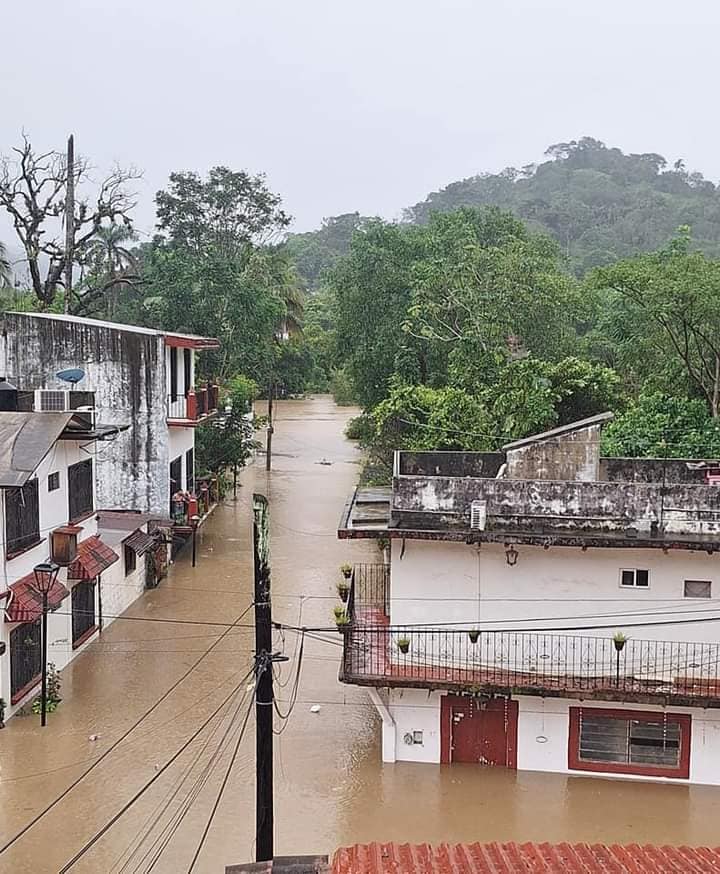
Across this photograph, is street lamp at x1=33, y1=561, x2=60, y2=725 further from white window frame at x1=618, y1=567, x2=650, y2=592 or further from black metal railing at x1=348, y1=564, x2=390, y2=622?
white window frame at x1=618, y1=567, x2=650, y2=592

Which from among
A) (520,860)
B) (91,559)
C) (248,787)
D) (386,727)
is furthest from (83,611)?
(520,860)

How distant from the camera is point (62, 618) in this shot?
1706 cm

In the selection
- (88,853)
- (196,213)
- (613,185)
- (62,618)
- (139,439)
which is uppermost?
(613,185)

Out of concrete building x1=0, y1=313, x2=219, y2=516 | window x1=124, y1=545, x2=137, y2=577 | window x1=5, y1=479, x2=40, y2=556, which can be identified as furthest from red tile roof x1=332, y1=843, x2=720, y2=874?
concrete building x1=0, y1=313, x2=219, y2=516

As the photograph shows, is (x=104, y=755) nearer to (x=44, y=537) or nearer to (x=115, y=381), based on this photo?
(x=44, y=537)

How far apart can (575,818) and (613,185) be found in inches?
4400

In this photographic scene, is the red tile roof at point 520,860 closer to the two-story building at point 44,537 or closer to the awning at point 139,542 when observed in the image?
the two-story building at point 44,537

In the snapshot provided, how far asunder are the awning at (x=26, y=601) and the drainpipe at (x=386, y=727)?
5187 millimetres

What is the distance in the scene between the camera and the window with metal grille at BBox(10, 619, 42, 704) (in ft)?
48.8

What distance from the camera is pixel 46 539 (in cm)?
1599

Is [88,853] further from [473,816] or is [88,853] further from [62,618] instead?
[62,618]

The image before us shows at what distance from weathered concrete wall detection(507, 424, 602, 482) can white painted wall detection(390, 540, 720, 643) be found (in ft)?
7.39

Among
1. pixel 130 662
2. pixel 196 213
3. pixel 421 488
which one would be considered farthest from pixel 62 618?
pixel 196 213

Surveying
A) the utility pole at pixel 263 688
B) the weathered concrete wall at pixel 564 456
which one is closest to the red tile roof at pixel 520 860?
the utility pole at pixel 263 688
